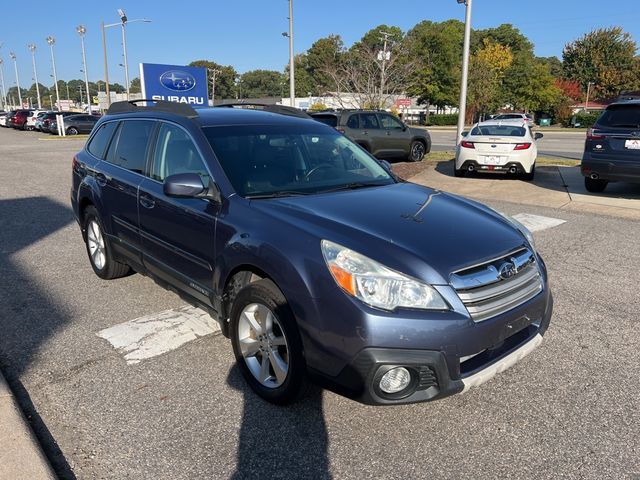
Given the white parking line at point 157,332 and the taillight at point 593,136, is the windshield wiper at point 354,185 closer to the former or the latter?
the white parking line at point 157,332

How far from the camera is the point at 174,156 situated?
3.77m

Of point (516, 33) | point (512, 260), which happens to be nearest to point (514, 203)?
point (512, 260)

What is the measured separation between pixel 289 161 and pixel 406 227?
121cm

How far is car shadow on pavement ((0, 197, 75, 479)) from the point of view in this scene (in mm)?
2799

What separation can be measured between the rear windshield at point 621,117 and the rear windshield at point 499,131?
2618 mm

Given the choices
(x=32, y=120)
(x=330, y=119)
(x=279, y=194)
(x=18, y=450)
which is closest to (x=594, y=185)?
(x=330, y=119)

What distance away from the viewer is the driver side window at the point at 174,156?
3.51 m

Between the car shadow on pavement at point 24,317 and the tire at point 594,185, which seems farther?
the tire at point 594,185

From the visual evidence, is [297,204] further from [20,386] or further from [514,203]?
[514,203]

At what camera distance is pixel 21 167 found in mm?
15367

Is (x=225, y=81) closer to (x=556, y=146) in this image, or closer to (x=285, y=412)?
(x=556, y=146)

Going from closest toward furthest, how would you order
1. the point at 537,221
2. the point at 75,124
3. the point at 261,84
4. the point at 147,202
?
the point at 147,202 < the point at 537,221 < the point at 75,124 < the point at 261,84

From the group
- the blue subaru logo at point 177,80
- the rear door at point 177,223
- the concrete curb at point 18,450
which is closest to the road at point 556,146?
the blue subaru logo at point 177,80

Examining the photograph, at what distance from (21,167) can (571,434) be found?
16.8 m
